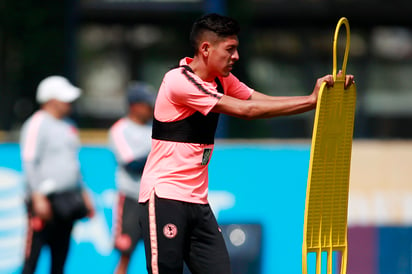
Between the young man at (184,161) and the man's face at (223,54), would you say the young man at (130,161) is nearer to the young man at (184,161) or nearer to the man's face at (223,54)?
the young man at (184,161)

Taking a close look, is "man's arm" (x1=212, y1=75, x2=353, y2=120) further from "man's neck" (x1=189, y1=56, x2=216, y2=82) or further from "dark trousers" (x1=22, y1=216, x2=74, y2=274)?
"dark trousers" (x1=22, y1=216, x2=74, y2=274)

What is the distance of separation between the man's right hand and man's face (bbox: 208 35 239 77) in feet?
9.49

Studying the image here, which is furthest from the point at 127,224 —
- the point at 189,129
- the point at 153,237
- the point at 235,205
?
the point at 189,129

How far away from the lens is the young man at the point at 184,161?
409 centimetres

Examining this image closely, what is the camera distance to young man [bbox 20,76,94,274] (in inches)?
259

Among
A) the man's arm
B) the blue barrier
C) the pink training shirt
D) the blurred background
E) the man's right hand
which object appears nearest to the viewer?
the man's arm

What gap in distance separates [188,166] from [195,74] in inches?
17.7

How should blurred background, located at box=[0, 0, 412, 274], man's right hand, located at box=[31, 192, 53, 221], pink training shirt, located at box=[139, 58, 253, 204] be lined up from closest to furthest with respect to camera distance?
pink training shirt, located at box=[139, 58, 253, 204] < man's right hand, located at box=[31, 192, 53, 221] < blurred background, located at box=[0, 0, 412, 274]

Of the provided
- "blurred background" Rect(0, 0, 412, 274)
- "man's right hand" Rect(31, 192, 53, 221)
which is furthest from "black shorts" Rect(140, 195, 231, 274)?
"blurred background" Rect(0, 0, 412, 274)

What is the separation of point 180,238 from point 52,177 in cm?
272

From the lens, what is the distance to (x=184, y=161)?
4102 millimetres

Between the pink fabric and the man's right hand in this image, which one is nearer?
the pink fabric

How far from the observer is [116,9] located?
937 cm

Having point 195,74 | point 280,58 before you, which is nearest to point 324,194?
point 195,74
